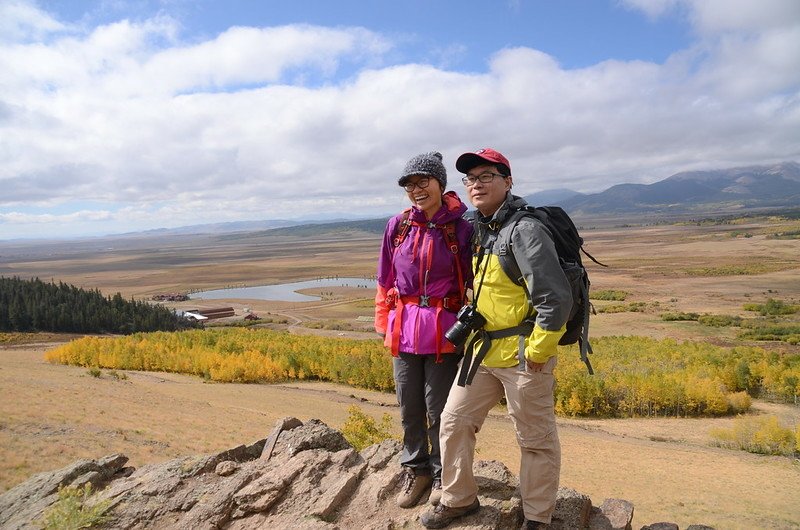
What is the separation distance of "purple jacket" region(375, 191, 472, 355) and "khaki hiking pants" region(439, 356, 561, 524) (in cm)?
41

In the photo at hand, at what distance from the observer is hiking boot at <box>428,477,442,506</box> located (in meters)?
3.86

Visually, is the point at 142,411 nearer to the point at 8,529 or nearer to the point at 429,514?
the point at 8,529

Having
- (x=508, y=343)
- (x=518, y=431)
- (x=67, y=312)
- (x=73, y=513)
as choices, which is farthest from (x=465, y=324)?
(x=67, y=312)

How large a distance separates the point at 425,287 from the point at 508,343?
80 cm

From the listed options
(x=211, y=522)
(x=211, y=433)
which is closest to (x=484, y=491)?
(x=211, y=522)

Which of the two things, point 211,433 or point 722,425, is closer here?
point 211,433

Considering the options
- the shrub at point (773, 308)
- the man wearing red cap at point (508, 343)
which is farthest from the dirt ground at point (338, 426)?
the shrub at point (773, 308)

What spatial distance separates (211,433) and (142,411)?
2.24 meters

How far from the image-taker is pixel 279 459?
5.38m

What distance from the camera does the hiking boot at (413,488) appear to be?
4.06 metres

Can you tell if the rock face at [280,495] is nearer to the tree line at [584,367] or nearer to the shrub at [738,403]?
the tree line at [584,367]

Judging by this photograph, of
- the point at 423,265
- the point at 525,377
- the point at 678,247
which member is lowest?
the point at 678,247

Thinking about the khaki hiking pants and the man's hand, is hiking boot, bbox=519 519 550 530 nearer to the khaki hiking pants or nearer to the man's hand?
the khaki hiking pants

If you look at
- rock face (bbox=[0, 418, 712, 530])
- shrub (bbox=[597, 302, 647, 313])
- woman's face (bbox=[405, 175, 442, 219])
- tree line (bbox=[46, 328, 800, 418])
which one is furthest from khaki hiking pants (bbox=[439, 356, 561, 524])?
shrub (bbox=[597, 302, 647, 313])
